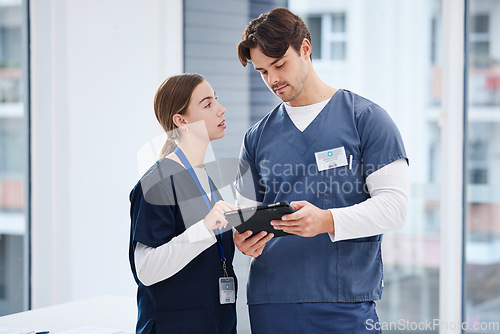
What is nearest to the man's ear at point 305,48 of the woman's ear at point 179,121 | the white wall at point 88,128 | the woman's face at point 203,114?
the woman's face at point 203,114

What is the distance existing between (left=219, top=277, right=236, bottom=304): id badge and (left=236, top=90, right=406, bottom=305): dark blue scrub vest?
12 centimetres

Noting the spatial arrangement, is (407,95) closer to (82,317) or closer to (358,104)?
(358,104)

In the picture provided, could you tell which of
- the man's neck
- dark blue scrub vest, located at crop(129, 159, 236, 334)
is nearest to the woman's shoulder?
dark blue scrub vest, located at crop(129, 159, 236, 334)

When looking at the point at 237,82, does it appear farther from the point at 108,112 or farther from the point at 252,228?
the point at 252,228

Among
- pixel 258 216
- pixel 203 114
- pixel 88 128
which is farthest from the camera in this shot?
pixel 88 128

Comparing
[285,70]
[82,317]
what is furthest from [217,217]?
[82,317]

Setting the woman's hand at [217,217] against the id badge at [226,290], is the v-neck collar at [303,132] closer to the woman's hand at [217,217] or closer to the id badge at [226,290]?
the woman's hand at [217,217]

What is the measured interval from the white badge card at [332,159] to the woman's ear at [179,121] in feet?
1.40

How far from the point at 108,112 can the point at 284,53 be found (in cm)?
141

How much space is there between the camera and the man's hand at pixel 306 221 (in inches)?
56.5

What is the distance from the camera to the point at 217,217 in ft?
4.76

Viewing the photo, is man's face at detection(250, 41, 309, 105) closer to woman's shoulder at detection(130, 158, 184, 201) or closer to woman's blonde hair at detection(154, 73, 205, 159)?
woman's blonde hair at detection(154, 73, 205, 159)

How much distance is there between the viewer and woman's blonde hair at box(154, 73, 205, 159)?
5.32 ft

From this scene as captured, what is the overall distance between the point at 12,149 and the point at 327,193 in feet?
6.16
